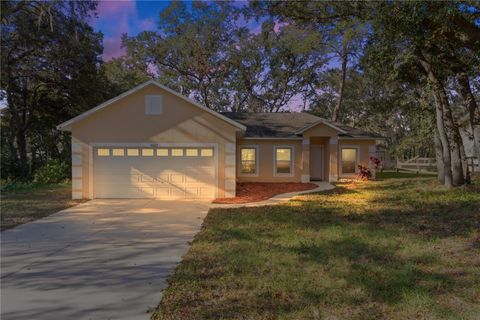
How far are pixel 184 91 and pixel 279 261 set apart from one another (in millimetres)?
27329

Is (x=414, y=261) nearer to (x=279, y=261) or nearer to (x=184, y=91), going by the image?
(x=279, y=261)

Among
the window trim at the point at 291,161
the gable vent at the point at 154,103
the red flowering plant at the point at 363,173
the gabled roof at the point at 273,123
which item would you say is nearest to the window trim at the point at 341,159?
the red flowering plant at the point at 363,173

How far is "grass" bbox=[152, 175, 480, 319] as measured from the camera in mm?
4043

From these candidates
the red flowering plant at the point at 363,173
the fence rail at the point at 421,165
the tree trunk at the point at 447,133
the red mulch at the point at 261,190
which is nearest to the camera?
the red mulch at the point at 261,190

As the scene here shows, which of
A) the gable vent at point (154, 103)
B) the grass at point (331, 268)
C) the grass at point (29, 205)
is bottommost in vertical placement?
the grass at point (331, 268)

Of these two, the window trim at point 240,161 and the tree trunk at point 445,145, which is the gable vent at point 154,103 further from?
the tree trunk at point 445,145

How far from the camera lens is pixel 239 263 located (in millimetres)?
5691

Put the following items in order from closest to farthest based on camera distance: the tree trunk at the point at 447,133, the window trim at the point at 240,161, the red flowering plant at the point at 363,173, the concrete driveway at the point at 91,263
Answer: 1. the concrete driveway at the point at 91,263
2. the tree trunk at the point at 447,133
3. the window trim at the point at 240,161
4. the red flowering plant at the point at 363,173

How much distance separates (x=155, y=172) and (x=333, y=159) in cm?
1075

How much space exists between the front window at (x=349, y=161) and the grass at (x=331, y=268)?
10.9 m

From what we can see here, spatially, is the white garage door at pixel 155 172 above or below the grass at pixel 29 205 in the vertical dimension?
above

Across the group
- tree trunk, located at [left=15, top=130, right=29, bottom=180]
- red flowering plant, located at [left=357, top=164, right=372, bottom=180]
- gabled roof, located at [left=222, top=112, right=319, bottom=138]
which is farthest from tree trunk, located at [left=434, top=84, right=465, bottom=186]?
tree trunk, located at [left=15, top=130, right=29, bottom=180]

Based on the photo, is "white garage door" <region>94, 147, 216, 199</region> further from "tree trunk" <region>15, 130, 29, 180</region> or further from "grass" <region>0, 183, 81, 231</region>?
"tree trunk" <region>15, 130, 29, 180</region>

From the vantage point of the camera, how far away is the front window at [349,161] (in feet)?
68.7
